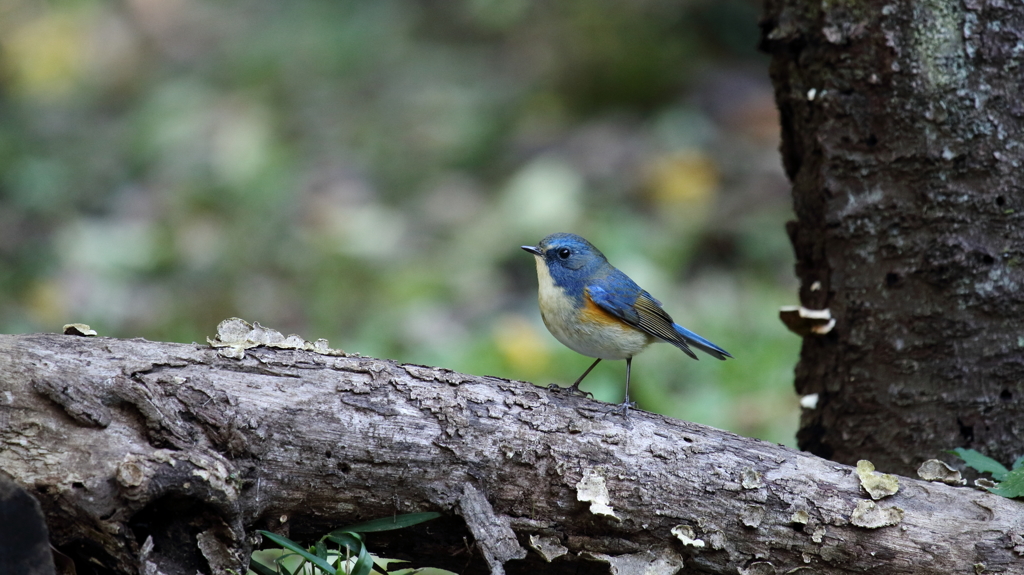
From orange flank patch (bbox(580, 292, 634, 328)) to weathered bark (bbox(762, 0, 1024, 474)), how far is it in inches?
34.7

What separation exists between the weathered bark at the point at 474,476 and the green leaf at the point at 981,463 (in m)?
0.17

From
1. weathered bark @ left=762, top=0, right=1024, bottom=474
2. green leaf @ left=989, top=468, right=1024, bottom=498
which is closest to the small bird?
weathered bark @ left=762, top=0, right=1024, bottom=474

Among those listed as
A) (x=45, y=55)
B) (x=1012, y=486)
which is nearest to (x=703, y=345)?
(x=1012, y=486)

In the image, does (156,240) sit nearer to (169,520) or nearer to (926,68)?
(169,520)

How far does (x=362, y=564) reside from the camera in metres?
2.75

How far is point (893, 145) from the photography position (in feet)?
11.5

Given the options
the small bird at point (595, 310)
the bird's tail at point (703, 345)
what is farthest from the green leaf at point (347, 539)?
the bird's tail at point (703, 345)

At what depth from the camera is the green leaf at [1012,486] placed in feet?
9.75

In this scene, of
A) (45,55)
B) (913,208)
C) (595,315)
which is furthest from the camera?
(45,55)

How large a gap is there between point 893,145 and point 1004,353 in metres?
0.91

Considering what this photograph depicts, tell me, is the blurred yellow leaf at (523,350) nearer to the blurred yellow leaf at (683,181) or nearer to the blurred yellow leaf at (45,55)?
the blurred yellow leaf at (683,181)

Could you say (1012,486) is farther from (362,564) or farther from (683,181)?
(683,181)

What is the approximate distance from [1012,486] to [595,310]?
5.52ft

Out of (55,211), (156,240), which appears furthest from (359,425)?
(55,211)
